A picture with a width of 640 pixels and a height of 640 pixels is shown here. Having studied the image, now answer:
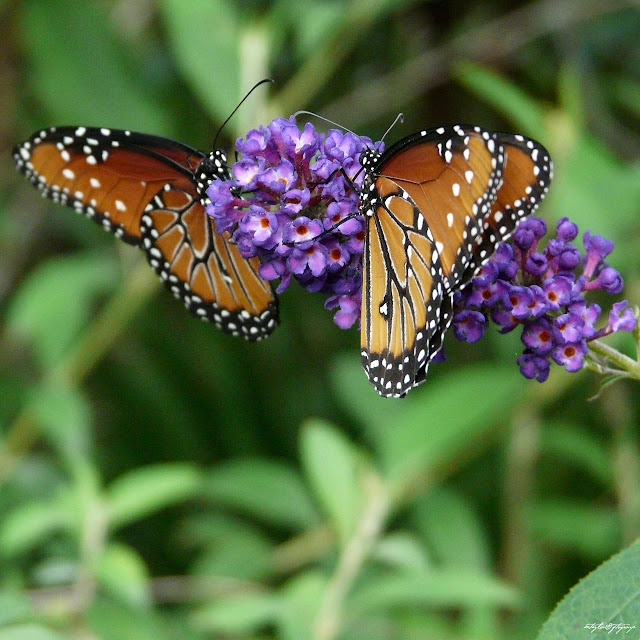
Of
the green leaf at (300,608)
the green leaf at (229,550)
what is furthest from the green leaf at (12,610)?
the green leaf at (229,550)

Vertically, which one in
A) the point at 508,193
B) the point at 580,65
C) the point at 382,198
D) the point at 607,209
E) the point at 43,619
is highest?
the point at 580,65

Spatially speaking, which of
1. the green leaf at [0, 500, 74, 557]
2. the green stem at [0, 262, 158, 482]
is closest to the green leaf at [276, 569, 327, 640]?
the green leaf at [0, 500, 74, 557]


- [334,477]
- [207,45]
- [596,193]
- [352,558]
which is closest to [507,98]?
[596,193]

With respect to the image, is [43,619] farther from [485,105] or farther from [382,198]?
[485,105]

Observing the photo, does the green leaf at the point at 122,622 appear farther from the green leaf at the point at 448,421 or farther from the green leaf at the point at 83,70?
the green leaf at the point at 83,70

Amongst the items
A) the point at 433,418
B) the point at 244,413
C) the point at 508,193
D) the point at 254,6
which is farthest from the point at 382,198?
the point at 244,413

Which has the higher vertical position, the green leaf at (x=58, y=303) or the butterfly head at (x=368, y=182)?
the green leaf at (x=58, y=303)
